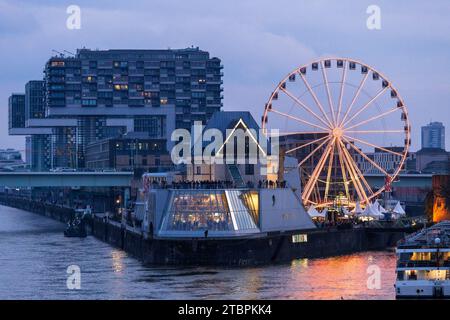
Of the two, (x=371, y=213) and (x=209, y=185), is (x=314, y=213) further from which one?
(x=209, y=185)

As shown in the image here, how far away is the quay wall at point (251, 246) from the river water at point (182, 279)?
4.57 feet

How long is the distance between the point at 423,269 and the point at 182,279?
13983 mm

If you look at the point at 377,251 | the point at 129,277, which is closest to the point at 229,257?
the point at 129,277

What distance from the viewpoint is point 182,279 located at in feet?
177

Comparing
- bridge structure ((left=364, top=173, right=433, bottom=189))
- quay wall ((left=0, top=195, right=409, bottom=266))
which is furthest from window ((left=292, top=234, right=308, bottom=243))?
bridge structure ((left=364, top=173, right=433, bottom=189))

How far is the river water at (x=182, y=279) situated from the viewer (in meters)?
47.2

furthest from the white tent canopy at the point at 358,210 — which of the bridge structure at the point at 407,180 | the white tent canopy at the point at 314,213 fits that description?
the bridge structure at the point at 407,180

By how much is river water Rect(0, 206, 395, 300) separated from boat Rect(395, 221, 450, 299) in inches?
55.6

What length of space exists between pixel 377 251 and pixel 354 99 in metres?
12.9

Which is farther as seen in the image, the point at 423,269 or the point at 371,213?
the point at 371,213

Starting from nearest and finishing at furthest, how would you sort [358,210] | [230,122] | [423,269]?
1. [423,269]
2. [230,122]
3. [358,210]

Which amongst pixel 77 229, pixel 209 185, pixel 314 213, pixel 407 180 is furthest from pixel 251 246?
pixel 407 180
